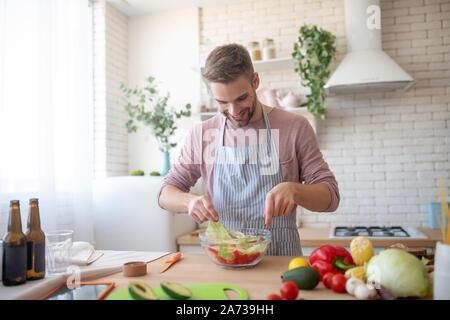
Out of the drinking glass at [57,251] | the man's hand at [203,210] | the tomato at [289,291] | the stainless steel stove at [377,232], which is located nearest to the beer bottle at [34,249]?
the drinking glass at [57,251]

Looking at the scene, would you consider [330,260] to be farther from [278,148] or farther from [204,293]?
[278,148]

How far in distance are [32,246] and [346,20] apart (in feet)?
11.4

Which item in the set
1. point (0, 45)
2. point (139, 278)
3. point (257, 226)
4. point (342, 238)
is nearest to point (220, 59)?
point (257, 226)

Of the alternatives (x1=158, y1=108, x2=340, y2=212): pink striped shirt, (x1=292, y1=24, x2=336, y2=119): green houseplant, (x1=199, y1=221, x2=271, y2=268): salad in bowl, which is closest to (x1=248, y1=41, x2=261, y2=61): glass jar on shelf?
(x1=292, y1=24, x2=336, y2=119): green houseplant

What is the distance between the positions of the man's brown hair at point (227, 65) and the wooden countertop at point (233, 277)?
821 mm

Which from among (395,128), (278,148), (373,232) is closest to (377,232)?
(373,232)

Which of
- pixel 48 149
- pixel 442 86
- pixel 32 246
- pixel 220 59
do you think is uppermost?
pixel 442 86

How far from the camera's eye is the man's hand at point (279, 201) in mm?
1510

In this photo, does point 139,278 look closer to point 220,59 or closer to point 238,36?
point 220,59

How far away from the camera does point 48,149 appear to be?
289 cm

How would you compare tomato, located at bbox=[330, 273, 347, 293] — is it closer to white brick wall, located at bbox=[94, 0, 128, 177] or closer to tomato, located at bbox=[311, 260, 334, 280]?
tomato, located at bbox=[311, 260, 334, 280]

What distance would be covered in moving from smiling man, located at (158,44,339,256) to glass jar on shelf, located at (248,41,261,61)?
195 cm

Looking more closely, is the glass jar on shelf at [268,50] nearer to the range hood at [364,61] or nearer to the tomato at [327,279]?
the range hood at [364,61]

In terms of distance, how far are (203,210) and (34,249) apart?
64cm
